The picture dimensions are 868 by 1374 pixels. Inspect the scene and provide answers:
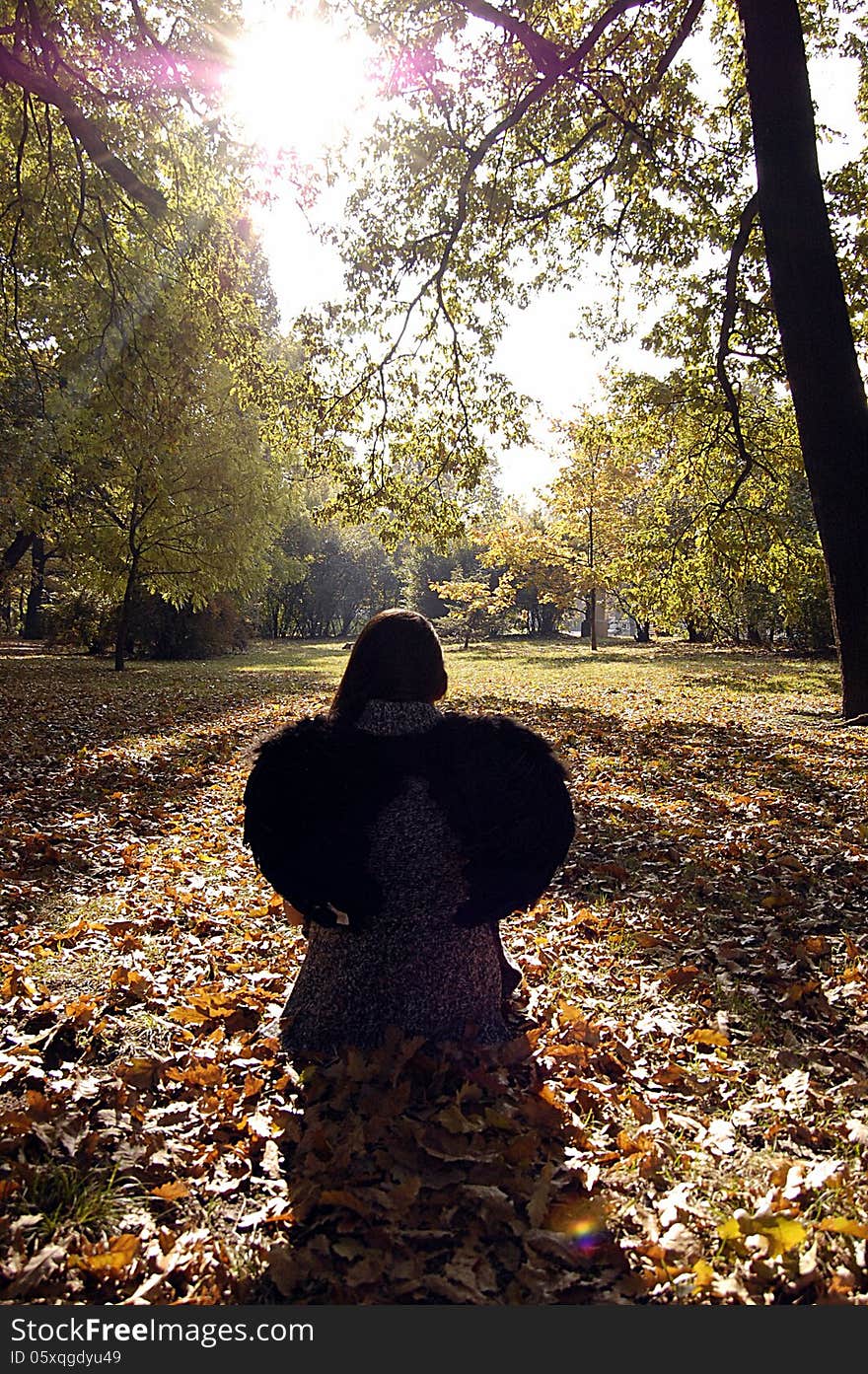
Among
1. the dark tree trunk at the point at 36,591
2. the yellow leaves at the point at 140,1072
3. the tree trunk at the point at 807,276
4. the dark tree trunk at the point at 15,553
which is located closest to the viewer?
the yellow leaves at the point at 140,1072

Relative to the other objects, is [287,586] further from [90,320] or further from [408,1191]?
[408,1191]

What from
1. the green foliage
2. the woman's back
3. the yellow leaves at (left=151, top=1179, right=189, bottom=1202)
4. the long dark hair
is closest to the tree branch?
the green foliage

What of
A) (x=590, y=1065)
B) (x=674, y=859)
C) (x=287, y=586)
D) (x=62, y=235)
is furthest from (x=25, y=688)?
(x=287, y=586)

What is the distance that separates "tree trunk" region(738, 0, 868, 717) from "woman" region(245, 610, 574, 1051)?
709 centimetres

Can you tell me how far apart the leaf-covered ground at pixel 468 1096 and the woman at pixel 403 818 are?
1.57 ft

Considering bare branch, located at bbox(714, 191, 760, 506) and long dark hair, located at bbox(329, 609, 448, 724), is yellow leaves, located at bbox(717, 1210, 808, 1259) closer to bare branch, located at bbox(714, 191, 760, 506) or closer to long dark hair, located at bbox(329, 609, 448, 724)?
long dark hair, located at bbox(329, 609, 448, 724)

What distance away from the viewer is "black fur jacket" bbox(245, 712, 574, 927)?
9.20 ft

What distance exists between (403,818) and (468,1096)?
1099mm

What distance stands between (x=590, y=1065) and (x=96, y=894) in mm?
3655

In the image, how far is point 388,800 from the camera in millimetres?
2912

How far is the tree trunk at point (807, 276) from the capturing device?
8.11 m

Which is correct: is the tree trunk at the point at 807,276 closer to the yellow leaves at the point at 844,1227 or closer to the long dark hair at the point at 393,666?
the long dark hair at the point at 393,666

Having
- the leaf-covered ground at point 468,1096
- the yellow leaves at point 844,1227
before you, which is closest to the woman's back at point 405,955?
the leaf-covered ground at point 468,1096

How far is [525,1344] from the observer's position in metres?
1.98
